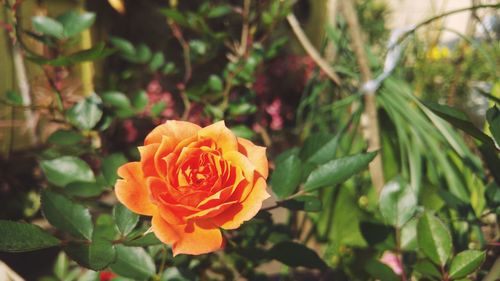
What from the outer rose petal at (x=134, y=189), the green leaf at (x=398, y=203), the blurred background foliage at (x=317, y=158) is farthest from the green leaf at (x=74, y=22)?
the green leaf at (x=398, y=203)

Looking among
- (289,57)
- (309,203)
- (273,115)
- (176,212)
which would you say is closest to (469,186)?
(309,203)

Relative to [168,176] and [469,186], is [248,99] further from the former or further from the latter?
[168,176]

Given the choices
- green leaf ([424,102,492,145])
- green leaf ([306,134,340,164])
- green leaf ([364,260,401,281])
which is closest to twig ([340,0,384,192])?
green leaf ([306,134,340,164])

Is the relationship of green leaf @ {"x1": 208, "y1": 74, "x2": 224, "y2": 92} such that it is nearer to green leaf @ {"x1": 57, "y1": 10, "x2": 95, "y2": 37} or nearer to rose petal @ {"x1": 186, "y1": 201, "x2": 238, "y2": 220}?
green leaf @ {"x1": 57, "y1": 10, "x2": 95, "y2": 37}

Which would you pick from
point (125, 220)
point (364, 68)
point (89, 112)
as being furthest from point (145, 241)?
point (364, 68)

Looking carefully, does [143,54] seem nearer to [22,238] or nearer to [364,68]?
[364,68]

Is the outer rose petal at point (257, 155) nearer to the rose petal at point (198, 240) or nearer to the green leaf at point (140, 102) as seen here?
the rose petal at point (198, 240)

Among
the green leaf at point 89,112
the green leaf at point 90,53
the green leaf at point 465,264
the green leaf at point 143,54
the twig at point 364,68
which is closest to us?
the green leaf at point 465,264
